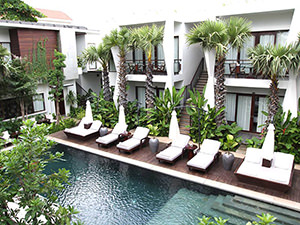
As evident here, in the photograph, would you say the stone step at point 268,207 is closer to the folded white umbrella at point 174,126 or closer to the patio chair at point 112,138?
the folded white umbrella at point 174,126

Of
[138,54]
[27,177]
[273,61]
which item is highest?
[138,54]

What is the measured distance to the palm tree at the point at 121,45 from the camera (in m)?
17.9

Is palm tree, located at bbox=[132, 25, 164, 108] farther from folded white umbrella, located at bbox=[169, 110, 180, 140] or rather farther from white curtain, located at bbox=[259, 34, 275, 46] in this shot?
white curtain, located at bbox=[259, 34, 275, 46]

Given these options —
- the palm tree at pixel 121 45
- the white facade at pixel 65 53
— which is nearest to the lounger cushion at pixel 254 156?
the palm tree at pixel 121 45

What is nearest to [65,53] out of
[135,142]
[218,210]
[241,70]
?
[135,142]

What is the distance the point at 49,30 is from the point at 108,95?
7.31m

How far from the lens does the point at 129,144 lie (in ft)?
48.6

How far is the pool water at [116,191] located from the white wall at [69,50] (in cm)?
1101

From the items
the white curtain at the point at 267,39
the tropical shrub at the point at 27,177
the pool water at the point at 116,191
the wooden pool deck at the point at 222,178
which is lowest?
the pool water at the point at 116,191

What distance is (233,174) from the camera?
11867 mm

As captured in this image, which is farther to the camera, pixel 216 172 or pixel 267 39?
pixel 267 39

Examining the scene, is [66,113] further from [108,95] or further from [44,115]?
A: [108,95]

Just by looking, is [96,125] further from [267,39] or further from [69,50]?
[267,39]

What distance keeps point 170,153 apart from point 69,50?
14.3m
